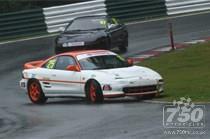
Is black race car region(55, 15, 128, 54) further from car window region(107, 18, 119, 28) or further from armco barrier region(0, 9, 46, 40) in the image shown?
armco barrier region(0, 9, 46, 40)

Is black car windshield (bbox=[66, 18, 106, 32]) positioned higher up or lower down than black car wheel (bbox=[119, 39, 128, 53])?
higher up

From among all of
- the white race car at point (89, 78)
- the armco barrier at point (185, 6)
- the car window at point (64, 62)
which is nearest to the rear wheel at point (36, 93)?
the white race car at point (89, 78)

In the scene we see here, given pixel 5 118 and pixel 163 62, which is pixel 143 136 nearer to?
pixel 5 118

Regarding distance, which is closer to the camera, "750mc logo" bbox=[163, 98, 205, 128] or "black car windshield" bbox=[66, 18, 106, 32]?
"750mc logo" bbox=[163, 98, 205, 128]

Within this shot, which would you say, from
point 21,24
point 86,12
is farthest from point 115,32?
point 86,12

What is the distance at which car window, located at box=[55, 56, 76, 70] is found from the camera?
18478 mm

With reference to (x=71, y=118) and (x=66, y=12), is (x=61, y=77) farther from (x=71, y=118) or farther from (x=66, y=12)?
(x=66, y=12)

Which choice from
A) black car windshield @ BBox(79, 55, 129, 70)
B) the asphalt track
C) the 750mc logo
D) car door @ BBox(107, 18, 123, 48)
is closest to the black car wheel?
car door @ BBox(107, 18, 123, 48)

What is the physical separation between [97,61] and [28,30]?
15204 mm

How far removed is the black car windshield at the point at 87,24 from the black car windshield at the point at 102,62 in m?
8.41

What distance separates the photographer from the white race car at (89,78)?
55.7 ft

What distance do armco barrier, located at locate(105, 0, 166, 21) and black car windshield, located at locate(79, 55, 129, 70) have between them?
57.0 ft

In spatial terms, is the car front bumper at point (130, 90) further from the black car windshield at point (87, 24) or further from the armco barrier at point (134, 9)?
the armco barrier at point (134, 9)

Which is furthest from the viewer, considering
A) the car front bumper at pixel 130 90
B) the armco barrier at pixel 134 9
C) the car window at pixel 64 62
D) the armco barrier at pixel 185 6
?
the armco barrier at pixel 185 6
